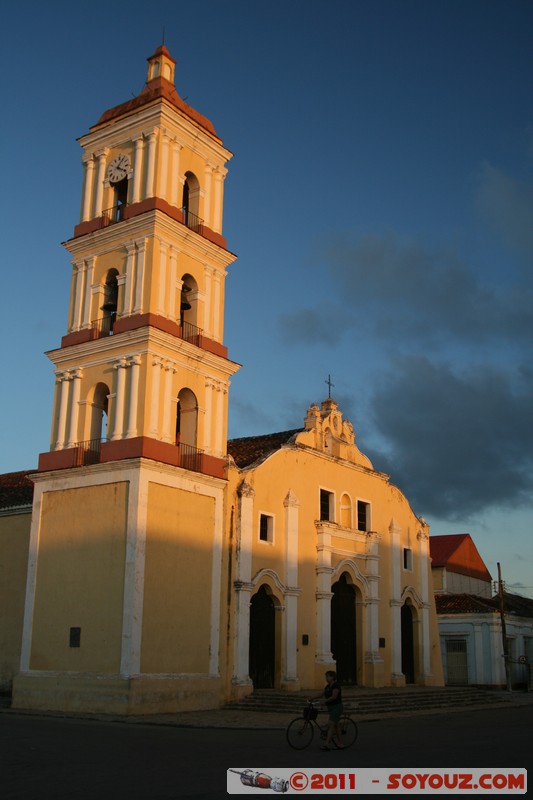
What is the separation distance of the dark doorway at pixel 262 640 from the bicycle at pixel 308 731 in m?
12.0

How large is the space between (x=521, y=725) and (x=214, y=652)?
8.83m

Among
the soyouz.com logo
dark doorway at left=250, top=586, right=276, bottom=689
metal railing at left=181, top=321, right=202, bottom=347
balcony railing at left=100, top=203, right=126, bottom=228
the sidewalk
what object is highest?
balcony railing at left=100, top=203, right=126, bottom=228

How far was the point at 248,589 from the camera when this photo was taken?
90.1 feet

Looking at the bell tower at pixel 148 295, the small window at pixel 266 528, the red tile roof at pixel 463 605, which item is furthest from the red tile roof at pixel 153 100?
the red tile roof at pixel 463 605

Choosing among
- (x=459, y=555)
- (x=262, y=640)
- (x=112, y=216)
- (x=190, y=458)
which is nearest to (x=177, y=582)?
(x=190, y=458)

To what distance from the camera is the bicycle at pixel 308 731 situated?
1548cm

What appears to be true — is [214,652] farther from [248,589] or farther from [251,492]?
[251,492]

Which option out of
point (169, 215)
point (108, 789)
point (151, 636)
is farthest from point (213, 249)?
point (108, 789)

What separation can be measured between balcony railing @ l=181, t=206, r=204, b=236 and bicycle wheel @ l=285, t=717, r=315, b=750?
17.2 meters

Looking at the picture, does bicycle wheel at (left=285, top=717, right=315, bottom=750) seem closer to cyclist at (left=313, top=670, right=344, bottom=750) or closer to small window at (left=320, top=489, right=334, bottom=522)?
cyclist at (left=313, top=670, right=344, bottom=750)

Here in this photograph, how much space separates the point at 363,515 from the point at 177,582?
11209 mm

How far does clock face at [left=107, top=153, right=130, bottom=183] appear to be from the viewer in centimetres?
2861

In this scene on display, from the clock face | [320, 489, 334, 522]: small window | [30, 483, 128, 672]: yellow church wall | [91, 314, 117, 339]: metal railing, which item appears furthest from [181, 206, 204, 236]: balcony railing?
[320, 489, 334, 522]: small window

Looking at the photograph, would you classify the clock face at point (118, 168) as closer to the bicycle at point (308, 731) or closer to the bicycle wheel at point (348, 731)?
the bicycle at point (308, 731)
